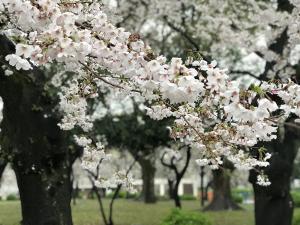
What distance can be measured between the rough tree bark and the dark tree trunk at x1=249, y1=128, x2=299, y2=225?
217 inches

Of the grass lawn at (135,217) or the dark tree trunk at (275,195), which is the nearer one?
the dark tree trunk at (275,195)

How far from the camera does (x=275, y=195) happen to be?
12.8 meters

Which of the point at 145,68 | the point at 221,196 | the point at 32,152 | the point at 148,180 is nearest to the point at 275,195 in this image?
the point at 32,152

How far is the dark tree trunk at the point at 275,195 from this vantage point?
12516mm

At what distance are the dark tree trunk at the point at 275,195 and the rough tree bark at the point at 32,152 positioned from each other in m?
5.52

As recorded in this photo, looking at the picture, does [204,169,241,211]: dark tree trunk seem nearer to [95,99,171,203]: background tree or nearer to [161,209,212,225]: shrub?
[95,99,171,203]: background tree

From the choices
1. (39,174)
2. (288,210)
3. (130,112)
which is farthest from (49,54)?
(130,112)

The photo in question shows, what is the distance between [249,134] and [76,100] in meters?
2.21

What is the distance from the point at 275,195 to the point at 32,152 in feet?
22.2

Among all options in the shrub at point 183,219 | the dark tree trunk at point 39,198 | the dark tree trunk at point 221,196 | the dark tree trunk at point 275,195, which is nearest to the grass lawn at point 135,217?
the dark tree trunk at point 221,196

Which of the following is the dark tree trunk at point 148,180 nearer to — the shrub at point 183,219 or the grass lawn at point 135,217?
the grass lawn at point 135,217

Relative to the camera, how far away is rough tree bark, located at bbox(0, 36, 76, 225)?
26.8 feet

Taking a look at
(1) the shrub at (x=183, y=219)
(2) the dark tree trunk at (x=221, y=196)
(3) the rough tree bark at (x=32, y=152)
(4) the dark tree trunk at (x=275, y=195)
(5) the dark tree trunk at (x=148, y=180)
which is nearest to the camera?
(3) the rough tree bark at (x=32, y=152)

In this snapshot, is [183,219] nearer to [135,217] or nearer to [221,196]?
[135,217]
